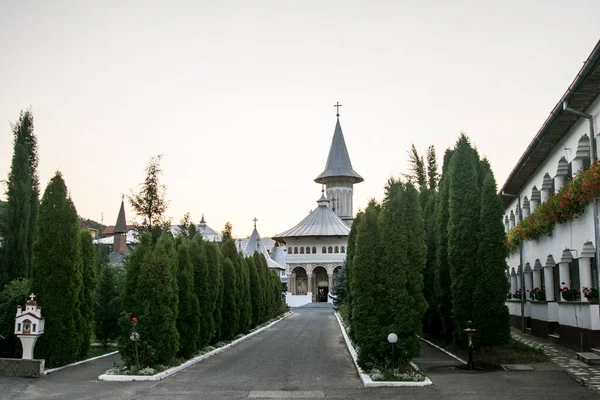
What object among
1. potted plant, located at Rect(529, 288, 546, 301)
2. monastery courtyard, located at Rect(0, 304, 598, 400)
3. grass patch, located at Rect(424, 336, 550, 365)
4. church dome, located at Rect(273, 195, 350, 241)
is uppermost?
church dome, located at Rect(273, 195, 350, 241)

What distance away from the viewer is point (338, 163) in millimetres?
88062

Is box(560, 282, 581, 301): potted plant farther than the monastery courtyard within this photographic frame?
Yes

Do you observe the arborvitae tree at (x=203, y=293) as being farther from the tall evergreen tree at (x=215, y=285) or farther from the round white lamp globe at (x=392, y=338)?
the round white lamp globe at (x=392, y=338)

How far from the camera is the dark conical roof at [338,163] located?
86.8 meters

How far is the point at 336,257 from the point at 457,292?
5858cm

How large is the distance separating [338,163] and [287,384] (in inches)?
3025

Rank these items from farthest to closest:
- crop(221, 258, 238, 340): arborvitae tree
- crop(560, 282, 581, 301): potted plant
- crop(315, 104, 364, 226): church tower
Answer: crop(315, 104, 364, 226): church tower
crop(221, 258, 238, 340): arborvitae tree
crop(560, 282, 581, 301): potted plant

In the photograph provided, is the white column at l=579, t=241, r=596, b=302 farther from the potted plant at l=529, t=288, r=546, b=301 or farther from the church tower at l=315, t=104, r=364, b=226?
the church tower at l=315, t=104, r=364, b=226

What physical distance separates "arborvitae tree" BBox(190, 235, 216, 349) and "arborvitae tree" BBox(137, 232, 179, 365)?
3274 mm

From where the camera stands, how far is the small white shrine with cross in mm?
13680

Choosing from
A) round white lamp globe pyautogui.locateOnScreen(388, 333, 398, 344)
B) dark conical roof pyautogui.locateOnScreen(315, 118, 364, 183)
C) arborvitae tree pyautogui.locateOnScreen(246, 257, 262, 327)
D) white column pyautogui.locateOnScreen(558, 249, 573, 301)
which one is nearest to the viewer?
round white lamp globe pyautogui.locateOnScreen(388, 333, 398, 344)

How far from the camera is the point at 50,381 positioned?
12477 mm

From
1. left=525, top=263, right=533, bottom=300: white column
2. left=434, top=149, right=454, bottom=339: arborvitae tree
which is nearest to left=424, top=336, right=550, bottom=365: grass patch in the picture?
left=434, top=149, right=454, bottom=339: arborvitae tree

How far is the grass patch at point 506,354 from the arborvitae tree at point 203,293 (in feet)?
23.9
